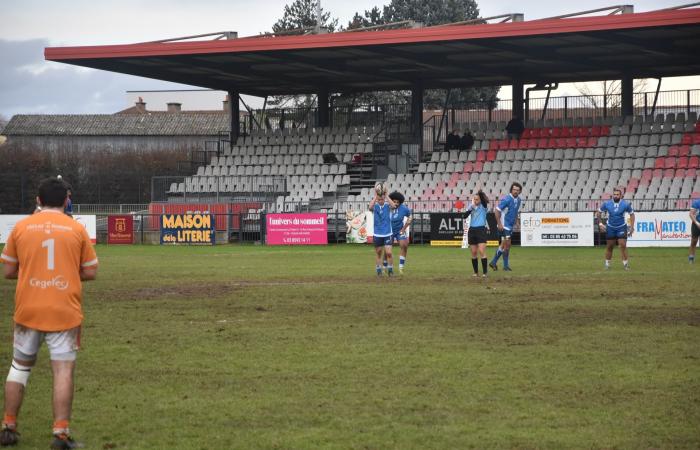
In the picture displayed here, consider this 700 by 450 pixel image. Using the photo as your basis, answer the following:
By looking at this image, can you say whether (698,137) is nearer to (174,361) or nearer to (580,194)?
(580,194)

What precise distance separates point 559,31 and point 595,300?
24.5 metres

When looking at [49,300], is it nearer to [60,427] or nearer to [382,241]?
[60,427]

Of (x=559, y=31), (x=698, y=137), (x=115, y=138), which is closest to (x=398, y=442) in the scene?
(x=559, y=31)

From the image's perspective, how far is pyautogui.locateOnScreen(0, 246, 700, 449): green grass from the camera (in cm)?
868

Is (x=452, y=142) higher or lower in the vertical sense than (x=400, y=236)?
higher

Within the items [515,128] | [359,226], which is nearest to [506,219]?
[359,226]

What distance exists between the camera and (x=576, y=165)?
46.3 m

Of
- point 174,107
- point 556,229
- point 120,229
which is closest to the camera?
point 556,229

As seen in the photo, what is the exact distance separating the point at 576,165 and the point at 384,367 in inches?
1423

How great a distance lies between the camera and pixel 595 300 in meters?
18.4

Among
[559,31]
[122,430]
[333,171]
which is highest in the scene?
[559,31]

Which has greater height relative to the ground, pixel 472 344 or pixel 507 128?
pixel 507 128

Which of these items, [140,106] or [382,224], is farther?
[140,106]

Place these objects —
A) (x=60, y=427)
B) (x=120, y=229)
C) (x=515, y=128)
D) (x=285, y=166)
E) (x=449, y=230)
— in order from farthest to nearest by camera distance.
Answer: (x=285, y=166) < (x=515, y=128) < (x=120, y=229) < (x=449, y=230) < (x=60, y=427)
